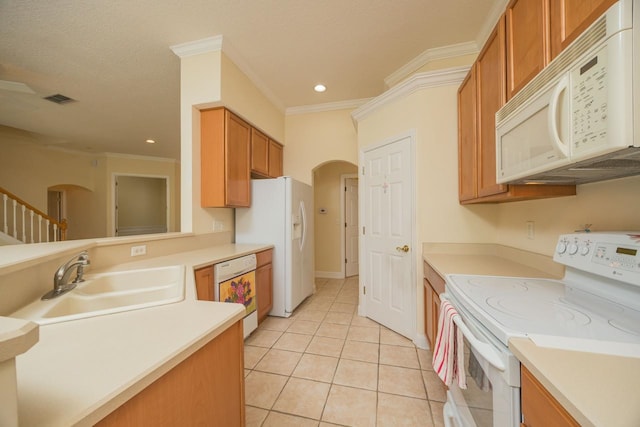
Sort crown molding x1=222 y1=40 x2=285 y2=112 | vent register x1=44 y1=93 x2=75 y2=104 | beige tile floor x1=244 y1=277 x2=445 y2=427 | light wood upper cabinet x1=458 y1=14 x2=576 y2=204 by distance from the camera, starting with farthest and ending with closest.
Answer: vent register x1=44 y1=93 x2=75 y2=104 → crown molding x1=222 y1=40 x2=285 y2=112 → beige tile floor x1=244 y1=277 x2=445 y2=427 → light wood upper cabinet x1=458 y1=14 x2=576 y2=204

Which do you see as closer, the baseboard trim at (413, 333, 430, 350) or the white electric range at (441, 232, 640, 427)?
the white electric range at (441, 232, 640, 427)

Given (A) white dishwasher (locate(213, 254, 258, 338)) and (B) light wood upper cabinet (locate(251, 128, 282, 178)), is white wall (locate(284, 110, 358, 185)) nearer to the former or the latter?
(B) light wood upper cabinet (locate(251, 128, 282, 178))

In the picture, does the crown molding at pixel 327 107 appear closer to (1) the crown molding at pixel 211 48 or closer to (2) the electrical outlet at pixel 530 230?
(1) the crown molding at pixel 211 48

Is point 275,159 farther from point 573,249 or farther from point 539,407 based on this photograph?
point 539,407

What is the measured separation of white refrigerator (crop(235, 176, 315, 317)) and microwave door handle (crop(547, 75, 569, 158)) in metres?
2.30

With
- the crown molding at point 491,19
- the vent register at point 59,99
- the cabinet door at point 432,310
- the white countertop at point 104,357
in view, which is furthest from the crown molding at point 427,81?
the vent register at point 59,99

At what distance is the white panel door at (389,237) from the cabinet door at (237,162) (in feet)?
4.58

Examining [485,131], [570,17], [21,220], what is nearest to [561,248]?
[485,131]

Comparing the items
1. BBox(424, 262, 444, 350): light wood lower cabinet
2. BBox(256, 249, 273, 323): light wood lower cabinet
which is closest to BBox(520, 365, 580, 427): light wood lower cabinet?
BBox(424, 262, 444, 350): light wood lower cabinet

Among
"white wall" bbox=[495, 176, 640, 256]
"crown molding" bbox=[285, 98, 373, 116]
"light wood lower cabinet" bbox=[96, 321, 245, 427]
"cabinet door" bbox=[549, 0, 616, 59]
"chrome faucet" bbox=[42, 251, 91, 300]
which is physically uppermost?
"crown molding" bbox=[285, 98, 373, 116]

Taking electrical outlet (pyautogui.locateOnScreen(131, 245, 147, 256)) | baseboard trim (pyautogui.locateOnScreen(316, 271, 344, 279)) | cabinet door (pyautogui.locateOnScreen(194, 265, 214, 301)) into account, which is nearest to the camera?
cabinet door (pyautogui.locateOnScreen(194, 265, 214, 301))

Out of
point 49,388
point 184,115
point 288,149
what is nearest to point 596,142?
point 49,388

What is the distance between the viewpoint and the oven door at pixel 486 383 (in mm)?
709

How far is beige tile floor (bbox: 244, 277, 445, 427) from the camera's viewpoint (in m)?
1.46
